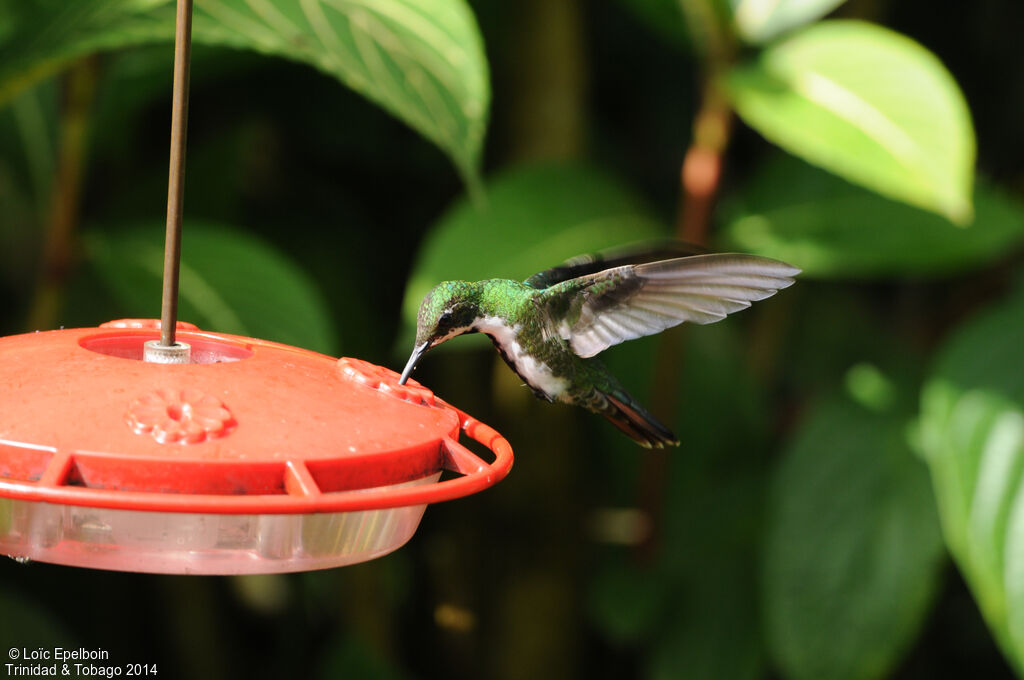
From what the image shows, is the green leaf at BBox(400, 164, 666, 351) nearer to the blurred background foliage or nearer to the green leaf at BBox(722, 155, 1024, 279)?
the blurred background foliage

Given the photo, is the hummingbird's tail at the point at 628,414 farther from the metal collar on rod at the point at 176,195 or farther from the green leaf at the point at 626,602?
the green leaf at the point at 626,602

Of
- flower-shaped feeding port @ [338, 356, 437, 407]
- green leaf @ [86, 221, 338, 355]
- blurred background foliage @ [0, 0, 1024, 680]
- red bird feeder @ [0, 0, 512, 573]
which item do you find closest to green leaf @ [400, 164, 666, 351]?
blurred background foliage @ [0, 0, 1024, 680]

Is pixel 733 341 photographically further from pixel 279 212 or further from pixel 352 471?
pixel 352 471

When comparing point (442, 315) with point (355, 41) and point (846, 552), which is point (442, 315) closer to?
point (355, 41)

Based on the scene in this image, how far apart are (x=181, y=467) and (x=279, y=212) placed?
1995 millimetres

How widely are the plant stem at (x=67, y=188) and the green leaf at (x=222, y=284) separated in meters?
0.05

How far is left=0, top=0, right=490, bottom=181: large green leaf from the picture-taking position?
1.28 metres

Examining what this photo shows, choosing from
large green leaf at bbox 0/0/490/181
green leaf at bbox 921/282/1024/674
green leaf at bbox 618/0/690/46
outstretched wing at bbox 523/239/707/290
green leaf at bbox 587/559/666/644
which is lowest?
green leaf at bbox 587/559/666/644

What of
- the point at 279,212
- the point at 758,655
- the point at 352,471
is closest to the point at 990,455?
the point at 758,655

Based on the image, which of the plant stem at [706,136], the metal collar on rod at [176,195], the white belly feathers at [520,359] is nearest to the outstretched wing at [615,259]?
the white belly feathers at [520,359]

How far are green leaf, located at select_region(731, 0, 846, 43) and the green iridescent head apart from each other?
113 centimetres

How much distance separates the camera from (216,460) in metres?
0.73

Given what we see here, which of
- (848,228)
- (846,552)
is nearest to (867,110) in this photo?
(848,228)

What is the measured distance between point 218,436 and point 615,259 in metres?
0.62
